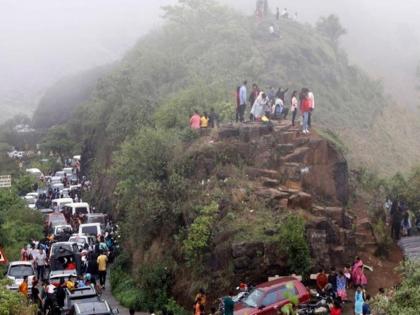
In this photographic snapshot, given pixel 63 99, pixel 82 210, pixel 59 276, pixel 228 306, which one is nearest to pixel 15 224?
pixel 82 210

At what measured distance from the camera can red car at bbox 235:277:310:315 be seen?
17.8m

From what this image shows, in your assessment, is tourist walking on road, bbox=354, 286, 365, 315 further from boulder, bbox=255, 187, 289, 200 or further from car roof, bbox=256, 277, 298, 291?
boulder, bbox=255, 187, 289, 200

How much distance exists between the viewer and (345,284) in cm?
2053

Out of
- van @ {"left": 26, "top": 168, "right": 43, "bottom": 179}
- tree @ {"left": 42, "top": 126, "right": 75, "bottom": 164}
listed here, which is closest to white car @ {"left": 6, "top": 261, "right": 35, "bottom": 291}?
van @ {"left": 26, "top": 168, "right": 43, "bottom": 179}

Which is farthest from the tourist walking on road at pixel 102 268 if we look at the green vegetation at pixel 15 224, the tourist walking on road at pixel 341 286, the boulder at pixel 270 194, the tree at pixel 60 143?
the tree at pixel 60 143

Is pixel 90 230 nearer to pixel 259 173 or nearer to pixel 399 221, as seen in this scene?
pixel 259 173

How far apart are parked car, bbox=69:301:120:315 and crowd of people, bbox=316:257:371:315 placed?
580cm

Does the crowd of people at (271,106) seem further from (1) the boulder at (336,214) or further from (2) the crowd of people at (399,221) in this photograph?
(2) the crowd of people at (399,221)

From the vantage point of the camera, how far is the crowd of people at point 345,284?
18000 mm

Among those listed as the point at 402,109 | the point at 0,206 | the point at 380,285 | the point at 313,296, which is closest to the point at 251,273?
the point at 313,296

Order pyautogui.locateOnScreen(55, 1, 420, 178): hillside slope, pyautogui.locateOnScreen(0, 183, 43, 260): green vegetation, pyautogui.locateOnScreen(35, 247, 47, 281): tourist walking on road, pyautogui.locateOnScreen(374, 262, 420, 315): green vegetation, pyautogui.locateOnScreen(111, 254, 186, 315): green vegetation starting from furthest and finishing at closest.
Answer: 1. pyautogui.locateOnScreen(55, 1, 420, 178): hillside slope
2. pyautogui.locateOnScreen(0, 183, 43, 260): green vegetation
3. pyautogui.locateOnScreen(35, 247, 47, 281): tourist walking on road
4. pyautogui.locateOnScreen(111, 254, 186, 315): green vegetation
5. pyautogui.locateOnScreen(374, 262, 420, 315): green vegetation

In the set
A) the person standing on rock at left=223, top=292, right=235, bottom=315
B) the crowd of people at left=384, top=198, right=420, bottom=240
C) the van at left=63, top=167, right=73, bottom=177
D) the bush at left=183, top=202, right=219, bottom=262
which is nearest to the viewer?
the person standing on rock at left=223, top=292, right=235, bottom=315

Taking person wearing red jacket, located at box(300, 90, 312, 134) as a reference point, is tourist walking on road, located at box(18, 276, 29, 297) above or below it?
below

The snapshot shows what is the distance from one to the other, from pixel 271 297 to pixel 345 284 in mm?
3385
